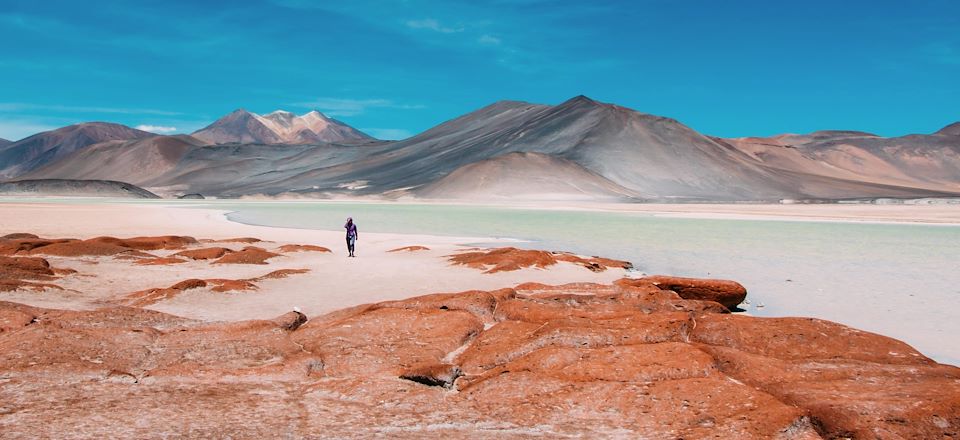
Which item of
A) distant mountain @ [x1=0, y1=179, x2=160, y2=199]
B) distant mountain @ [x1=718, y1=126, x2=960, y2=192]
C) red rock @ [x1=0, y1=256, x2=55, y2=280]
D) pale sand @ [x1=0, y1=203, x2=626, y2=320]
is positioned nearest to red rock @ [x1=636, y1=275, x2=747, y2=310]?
pale sand @ [x1=0, y1=203, x2=626, y2=320]

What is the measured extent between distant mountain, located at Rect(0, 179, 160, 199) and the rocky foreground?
13498cm

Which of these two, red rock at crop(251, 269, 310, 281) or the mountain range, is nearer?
red rock at crop(251, 269, 310, 281)

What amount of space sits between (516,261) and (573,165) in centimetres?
10603

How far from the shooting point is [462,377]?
19.2 ft

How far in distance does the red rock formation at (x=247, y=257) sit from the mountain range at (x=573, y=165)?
8574 centimetres

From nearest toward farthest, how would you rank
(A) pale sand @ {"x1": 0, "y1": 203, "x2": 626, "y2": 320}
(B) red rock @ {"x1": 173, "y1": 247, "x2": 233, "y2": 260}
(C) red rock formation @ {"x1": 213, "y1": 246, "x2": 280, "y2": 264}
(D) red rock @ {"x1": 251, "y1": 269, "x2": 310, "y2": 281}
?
(A) pale sand @ {"x1": 0, "y1": 203, "x2": 626, "y2": 320}
(D) red rock @ {"x1": 251, "y1": 269, "x2": 310, "y2": 281}
(C) red rock formation @ {"x1": 213, "y1": 246, "x2": 280, "y2": 264}
(B) red rock @ {"x1": 173, "y1": 247, "x2": 233, "y2": 260}

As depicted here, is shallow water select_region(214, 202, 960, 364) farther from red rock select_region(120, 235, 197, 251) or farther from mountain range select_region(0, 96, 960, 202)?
mountain range select_region(0, 96, 960, 202)

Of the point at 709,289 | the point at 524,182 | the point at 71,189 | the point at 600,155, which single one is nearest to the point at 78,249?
the point at 709,289

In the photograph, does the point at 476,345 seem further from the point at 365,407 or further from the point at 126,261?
the point at 126,261

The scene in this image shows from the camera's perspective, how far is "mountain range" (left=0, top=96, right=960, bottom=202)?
112875 millimetres

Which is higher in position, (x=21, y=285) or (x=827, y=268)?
(x=827, y=268)

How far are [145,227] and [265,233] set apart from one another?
6.33m

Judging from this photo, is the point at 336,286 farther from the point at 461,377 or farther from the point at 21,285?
the point at 461,377

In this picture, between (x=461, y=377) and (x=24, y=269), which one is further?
(x=24, y=269)
